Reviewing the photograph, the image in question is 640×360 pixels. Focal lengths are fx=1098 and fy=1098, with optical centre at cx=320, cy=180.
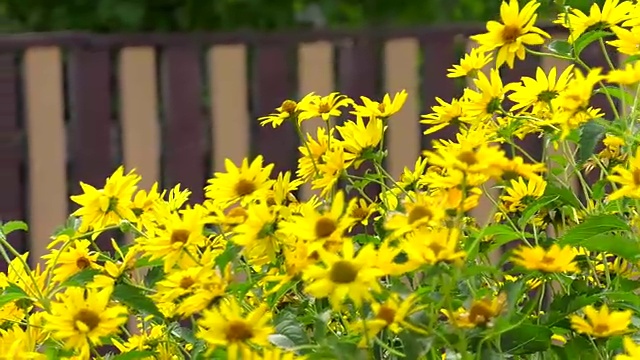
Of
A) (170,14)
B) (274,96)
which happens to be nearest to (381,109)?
(274,96)

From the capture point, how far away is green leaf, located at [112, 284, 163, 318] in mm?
767

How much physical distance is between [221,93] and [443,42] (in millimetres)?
491

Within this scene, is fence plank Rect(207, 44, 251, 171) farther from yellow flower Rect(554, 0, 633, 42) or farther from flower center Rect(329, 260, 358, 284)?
flower center Rect(329, 260, 358, 284)

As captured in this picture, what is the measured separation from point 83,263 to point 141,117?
1.54 meters

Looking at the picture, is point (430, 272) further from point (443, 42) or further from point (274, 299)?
point (443, 42)

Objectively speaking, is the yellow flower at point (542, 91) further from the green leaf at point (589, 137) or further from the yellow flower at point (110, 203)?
Result: the yellow flower at point (110, 203)

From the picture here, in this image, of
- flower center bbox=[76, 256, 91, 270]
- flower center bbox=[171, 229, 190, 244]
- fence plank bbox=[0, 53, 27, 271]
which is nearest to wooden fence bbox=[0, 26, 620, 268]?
fence plank bbox=[0, 53, 27, 271]

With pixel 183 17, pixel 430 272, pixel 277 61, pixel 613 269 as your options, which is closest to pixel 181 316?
pixel 430 272

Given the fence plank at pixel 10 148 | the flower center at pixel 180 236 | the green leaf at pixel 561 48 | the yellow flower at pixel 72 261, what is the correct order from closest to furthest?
the flower center at pixel 180 236
the yellow flower at pixel 72 261
the green leaf at pixel 561 48
the fence plank at pixel 10 148

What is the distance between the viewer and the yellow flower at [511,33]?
875mm

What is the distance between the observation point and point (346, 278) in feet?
2.04

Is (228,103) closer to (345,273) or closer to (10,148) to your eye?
(10,148)

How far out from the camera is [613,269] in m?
0.93

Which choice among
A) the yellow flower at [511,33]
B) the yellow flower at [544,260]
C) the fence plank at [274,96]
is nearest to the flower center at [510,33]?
the yellow flower at [511,33]
